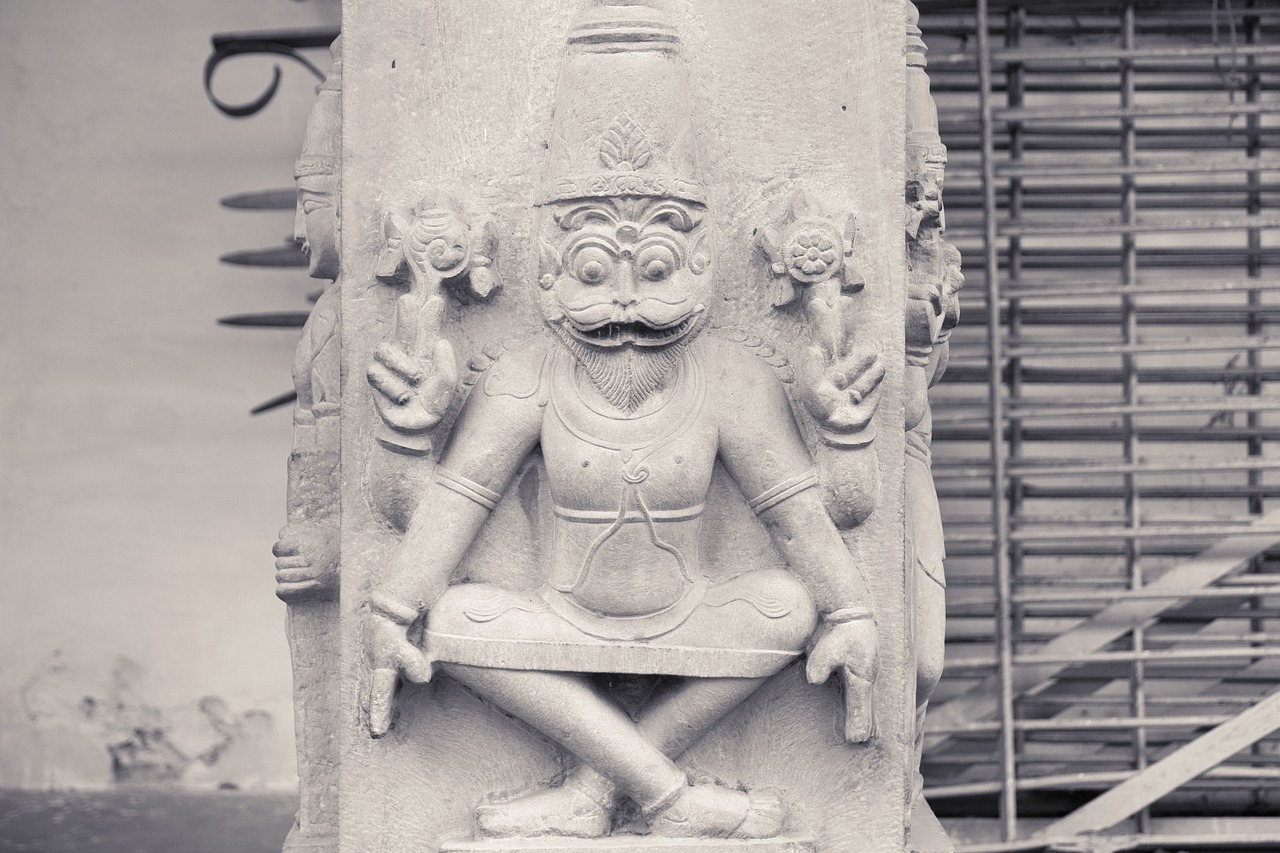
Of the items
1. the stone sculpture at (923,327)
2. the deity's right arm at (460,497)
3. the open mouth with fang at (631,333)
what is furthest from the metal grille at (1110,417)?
the deity's right arm at (460,497)

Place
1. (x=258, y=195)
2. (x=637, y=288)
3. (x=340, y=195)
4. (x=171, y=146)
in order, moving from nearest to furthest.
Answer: (x=637, y=288) → (x=340, y=195) → (x=258, y=195) → (x=171, y=146)

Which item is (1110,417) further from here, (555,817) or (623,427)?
(555,817)

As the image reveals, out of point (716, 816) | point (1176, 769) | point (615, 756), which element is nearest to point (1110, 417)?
point (1176, 769)

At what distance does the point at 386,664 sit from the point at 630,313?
0.79 m

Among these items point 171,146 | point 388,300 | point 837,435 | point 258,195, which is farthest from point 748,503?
point 171,146

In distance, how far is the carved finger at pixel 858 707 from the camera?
3051mm

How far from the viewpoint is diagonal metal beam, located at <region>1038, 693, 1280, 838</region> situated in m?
5.08

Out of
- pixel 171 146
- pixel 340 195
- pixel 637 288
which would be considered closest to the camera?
pixel 637 288

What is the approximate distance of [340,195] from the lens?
324 cm

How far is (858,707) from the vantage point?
3061 millimetres

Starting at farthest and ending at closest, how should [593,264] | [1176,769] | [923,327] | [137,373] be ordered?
1. [137,373]
2. [1176,769]
3. [923,327]
4. [593,264]

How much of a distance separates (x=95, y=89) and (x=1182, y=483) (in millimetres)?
3932

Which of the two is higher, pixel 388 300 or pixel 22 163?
pixel 22 163

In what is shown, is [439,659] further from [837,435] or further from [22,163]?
[22,163]
